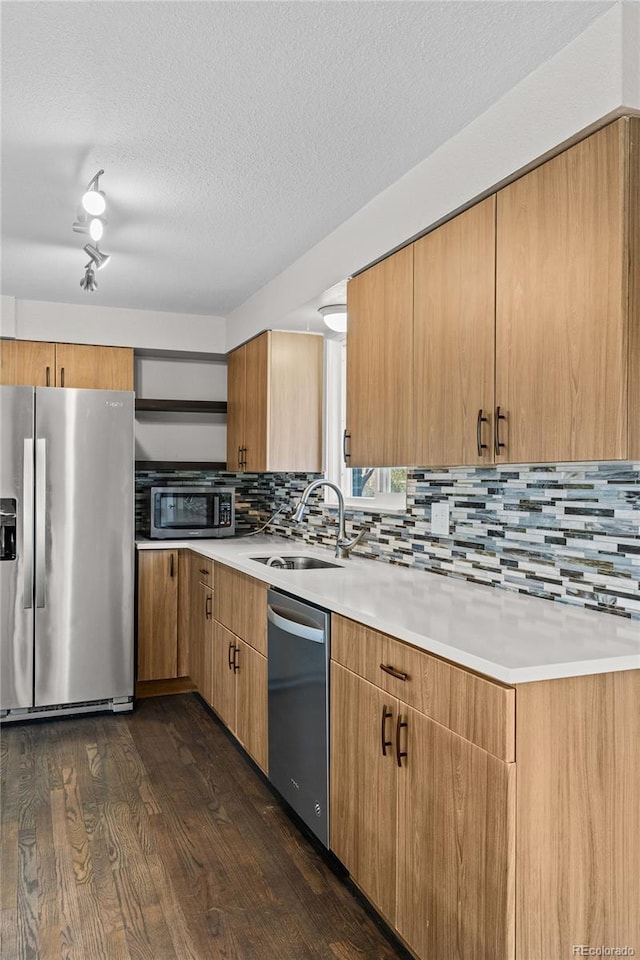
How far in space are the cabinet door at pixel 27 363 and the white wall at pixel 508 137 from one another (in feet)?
6.50

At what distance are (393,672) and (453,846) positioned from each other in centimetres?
43

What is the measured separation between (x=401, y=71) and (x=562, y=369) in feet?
2.84

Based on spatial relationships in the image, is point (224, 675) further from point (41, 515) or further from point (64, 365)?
point (64, 365)

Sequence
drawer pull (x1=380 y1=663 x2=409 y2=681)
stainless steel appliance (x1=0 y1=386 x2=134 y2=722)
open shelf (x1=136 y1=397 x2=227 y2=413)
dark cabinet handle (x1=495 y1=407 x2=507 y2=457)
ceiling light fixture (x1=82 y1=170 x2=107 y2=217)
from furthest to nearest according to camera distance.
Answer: open shelf (x1=136 y1=397 x2=227 y2=413), stainless steel appliance (x1=0 y1=386 x2=134 y2=722), ceiling light fixture (x1=82 y1=170 x2=107 y2=217), dark cabinet handle (x1=495 y1=407 x2=507 y2=457), drawer pull (x1=380 y1=663 x2=409 y2=681)

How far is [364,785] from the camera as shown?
2.11m

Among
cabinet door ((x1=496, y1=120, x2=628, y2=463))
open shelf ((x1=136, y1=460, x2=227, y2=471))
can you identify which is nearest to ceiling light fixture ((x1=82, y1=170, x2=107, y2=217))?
cabinet door ((x1=496, y1=120, x2=628, y2=463))

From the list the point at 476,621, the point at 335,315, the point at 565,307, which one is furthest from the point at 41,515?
the point at 565,307

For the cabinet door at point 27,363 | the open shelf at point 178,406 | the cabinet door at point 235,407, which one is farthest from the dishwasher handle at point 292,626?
the cabinet door at point 27,363

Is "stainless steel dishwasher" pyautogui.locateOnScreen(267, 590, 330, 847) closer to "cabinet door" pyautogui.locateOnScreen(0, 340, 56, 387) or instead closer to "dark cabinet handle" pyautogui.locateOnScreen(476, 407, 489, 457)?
"dark cabinet handle" pyautogui.locateOnScreen(476, 407, 489, 457)

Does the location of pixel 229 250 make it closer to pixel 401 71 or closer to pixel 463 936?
pixel 401 71

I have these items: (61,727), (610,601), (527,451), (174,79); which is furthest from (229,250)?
(61,727)

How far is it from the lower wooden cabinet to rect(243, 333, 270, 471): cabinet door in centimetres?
100

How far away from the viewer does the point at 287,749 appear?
2.70m

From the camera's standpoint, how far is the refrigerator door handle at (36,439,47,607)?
383cm
